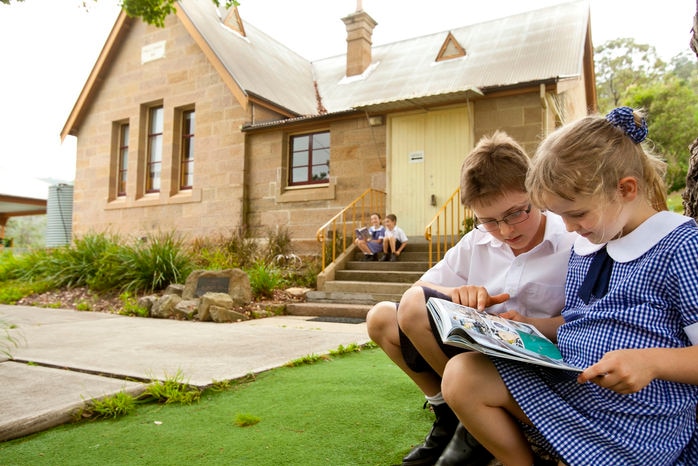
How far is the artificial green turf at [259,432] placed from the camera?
5.96 feet

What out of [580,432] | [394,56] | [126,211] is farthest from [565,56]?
[126,211]

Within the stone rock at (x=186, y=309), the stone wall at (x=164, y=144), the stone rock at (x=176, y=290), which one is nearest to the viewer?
the stone rock at (x=186, y=309)

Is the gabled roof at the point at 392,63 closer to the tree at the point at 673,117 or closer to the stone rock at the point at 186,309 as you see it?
the stone rock at the point at 186,309

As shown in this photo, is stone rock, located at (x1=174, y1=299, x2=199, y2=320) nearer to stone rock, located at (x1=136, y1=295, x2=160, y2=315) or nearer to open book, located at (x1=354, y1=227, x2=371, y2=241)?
stone rock, located at (x1=136, y1=295, x2=160, y2=315)

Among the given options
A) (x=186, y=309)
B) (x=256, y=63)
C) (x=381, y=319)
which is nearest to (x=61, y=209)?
(x=256, y=63)

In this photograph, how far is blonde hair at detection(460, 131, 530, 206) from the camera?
168 cm

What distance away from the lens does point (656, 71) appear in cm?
2986

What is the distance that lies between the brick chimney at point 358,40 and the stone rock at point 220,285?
8290 millimetres

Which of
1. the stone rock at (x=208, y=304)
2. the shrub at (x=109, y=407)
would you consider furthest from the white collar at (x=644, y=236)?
the stone rock at (x=208, y=304)

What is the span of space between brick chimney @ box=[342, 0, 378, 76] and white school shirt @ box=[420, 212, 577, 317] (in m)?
12.2

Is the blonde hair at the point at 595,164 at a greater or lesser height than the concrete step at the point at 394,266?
greater

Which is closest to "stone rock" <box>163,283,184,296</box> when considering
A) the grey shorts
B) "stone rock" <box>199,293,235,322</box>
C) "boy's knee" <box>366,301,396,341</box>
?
"stone rock" <box>199,293,235,322</box>

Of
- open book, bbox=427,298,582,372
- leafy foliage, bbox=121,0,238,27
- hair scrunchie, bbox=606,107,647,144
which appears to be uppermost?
leafy foliage, bbox=121,0,238,27

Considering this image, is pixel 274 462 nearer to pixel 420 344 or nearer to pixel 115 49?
pixel 420 344
